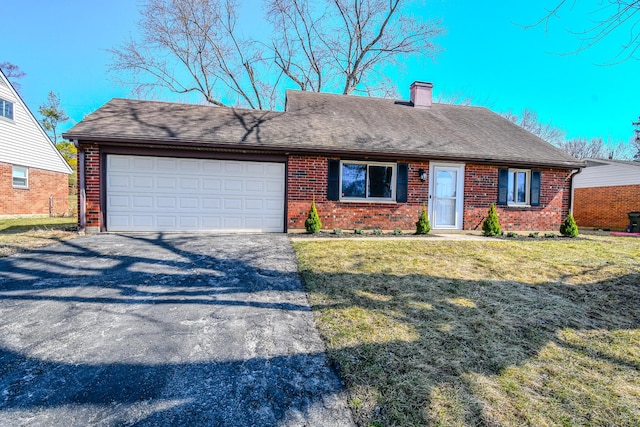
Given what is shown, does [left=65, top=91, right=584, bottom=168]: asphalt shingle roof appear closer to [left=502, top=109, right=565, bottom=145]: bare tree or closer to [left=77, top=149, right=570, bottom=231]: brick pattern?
[left=77, top=149, right=570, bottom=231]: brick pattern

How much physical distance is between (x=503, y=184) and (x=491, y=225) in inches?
72.2

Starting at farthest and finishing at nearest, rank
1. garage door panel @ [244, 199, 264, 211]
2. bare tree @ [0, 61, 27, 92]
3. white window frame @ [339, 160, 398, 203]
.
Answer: bare tree @ [0, 61, 27, 92], white window frame @ [339, 160, 398, 203], garage door panel @ [244, 199, 264, 211]

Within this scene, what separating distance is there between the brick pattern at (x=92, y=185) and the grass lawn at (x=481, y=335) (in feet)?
19.5

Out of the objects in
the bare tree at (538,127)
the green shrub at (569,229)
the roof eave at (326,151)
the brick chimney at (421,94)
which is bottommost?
the green shrub at (569,229)

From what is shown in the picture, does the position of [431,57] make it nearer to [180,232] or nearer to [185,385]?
[180,232]

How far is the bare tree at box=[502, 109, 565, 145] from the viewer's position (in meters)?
32.8

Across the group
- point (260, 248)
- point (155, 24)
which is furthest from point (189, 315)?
point (155, 24)

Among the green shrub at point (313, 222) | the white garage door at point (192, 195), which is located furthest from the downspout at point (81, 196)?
the green shrub at point (313, 222)

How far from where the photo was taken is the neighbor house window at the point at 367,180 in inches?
370

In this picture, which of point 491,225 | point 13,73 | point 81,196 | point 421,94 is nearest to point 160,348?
point 81,196

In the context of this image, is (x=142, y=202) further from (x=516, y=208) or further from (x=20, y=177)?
(x=516, y=208)

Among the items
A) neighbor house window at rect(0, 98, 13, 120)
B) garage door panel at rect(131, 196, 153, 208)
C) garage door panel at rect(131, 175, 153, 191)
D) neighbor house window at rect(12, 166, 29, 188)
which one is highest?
neighbor house window at rect(0, 98, 13, 120)

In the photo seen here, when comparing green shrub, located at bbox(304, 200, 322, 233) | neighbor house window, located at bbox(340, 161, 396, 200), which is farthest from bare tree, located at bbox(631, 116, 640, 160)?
green shrub, located at bbox(304, 200, 322, 233)

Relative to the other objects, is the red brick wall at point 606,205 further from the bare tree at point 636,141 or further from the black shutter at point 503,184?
the bare tree at point 636,141
